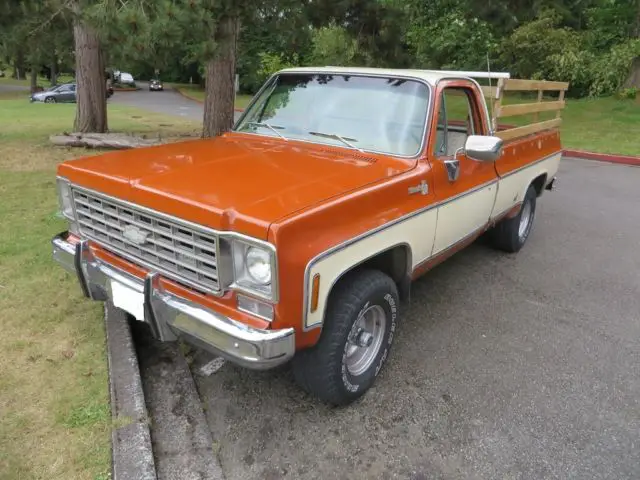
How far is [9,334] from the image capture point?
11.4ft

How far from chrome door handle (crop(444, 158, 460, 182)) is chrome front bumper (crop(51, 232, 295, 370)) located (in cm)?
172

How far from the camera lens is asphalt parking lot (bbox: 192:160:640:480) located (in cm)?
268

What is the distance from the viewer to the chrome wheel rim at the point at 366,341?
10.0 ft

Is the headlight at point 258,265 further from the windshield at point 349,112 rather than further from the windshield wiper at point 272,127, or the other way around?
the windshield wiper at point 272,127

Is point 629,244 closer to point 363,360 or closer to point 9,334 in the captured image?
point 363,360

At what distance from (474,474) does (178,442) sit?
1.54 metres

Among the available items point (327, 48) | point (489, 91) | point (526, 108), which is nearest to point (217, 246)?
point (489, 91)

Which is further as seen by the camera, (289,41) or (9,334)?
(289,41)

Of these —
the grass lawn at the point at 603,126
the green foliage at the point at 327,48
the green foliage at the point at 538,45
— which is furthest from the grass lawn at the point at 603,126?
the green foliage at the point at 327,48

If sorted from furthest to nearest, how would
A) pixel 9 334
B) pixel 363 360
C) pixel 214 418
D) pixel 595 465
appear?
pixel 9 334
pixel 363 360
pixel 214 418
pixel 595 465

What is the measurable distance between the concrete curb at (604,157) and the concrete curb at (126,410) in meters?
11.3

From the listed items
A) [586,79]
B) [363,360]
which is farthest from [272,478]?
[586,79]

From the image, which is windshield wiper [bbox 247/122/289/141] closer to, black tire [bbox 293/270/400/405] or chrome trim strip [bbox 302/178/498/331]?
chrome trim strip [bbox 302/178/498/331]

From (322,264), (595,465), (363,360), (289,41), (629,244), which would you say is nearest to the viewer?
(322,264)
